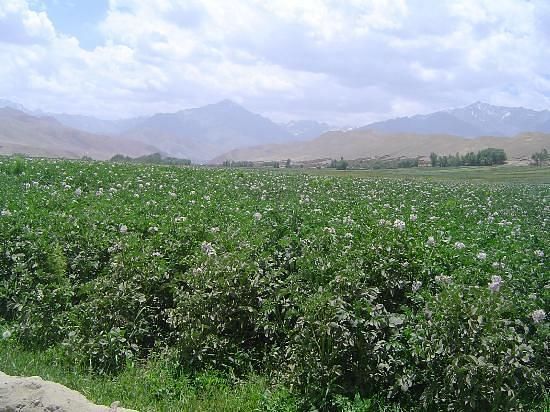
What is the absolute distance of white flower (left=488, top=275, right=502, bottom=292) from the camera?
16.5 ft

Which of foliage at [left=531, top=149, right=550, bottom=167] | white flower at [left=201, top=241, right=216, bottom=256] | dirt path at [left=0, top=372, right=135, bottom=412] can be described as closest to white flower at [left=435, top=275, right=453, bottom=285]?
white flower at [left=201, top=241, right=216, bottom=256]

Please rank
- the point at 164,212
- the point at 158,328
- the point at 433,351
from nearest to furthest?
1. the point at 433,351
2. the point at 158,328
3. the point at 164,212

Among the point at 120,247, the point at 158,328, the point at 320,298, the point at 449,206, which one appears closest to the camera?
the point at 320,298

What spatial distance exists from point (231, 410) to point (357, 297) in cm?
161

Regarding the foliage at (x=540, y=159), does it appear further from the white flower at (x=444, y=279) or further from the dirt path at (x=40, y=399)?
the dirt path at (x=40, y=399)

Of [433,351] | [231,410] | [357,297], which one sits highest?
[357,297]

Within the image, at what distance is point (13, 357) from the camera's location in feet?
19.9

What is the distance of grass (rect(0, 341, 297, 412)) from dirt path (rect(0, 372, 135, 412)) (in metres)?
0.65

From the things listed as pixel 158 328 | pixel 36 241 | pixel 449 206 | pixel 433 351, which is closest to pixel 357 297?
pixel 433 351

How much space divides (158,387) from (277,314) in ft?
4.78

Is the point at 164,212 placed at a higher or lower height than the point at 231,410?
higher

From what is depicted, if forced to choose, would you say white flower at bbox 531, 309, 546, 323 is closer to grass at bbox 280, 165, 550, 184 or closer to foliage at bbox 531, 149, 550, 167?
grass at bbox 280, 165, 550, 184

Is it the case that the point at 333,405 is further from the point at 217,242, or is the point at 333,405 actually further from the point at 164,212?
the point at 164,212

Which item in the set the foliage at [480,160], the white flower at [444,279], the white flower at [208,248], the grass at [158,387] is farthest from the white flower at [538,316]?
the foliage at [480,160]
